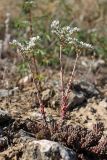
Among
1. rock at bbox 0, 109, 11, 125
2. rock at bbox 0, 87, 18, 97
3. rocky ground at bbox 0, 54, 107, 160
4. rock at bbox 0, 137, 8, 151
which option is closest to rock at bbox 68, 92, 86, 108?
rocky ground at bbox 0, 54, 107, 160

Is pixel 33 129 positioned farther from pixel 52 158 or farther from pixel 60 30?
pixel 60 30

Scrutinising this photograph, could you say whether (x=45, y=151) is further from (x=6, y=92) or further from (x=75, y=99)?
(x=6, y=92)

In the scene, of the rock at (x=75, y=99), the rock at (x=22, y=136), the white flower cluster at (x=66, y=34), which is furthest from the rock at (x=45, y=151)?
the rock at (x=75, y=99)

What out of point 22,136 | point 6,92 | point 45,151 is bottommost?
point 45,151

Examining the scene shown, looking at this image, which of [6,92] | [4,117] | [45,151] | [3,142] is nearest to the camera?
[45,151]

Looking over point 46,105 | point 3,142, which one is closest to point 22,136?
point 3,142

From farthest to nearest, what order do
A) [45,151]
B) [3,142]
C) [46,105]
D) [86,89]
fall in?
[86,89] → [46,105] → [3,142] → [45,151]

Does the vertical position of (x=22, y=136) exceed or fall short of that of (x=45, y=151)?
it exceeds it

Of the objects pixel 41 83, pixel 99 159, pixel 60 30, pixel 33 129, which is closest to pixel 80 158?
pixel 99 159
